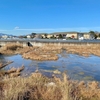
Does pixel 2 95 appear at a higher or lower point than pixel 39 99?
higher

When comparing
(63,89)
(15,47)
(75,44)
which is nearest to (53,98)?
(63,89)

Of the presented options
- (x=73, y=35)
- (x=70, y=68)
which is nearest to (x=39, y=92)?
(x=70, y=68)

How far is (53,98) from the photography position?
608 cm

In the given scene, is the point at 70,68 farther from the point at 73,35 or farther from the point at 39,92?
the point at 73,35

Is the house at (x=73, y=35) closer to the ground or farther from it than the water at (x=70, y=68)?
farther from it

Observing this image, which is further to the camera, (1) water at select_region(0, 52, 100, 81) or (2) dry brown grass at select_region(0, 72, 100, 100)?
(1) water at select_region(0, 52, 100, 81)

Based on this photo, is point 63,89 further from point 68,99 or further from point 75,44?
point 75,44

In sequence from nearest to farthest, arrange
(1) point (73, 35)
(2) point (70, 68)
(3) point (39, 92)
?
(3) point (39, 92) → (2) point (70, 68) → (1) point (73, 35)

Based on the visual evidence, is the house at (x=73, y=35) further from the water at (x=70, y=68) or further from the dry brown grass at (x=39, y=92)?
the dry brown grass at (x=39, y=92)

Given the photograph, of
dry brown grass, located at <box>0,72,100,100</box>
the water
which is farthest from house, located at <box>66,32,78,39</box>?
dry brown grass, located at <box>0,72,100,100</box>

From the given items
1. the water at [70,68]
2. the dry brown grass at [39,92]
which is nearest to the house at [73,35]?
the water at [70,68]

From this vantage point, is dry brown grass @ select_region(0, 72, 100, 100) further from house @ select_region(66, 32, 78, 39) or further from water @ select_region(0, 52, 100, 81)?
house @ select_region(66, 32, 78, 39)

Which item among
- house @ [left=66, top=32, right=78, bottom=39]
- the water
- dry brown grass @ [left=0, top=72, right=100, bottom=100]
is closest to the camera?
dry brown grass @ [left=0, top=72, right=100, bottom=100]

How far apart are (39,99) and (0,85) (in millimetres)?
1800
